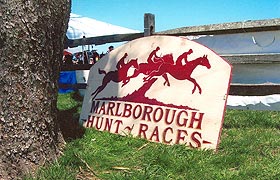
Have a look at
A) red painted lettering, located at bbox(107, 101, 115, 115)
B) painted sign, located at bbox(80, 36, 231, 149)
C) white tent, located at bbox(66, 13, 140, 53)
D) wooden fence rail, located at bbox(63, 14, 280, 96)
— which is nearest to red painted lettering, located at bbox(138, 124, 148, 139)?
painted sign, located at bbox(80, 36, 231, 149)

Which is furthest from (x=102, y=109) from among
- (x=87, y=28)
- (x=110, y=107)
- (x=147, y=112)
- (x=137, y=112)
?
(x=87, y=28)

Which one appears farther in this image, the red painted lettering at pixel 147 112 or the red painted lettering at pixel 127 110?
the red painted lettering at pixel 127 110

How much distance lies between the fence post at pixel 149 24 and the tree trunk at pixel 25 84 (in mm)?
2590

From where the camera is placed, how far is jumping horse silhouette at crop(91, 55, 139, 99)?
4082 millimetres

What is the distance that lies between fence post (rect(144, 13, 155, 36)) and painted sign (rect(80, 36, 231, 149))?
3.89 feet

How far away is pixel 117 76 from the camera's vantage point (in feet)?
13.6

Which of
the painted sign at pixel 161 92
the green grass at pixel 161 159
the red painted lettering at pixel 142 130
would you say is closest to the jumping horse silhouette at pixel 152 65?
the painted sign at pixel 161 92

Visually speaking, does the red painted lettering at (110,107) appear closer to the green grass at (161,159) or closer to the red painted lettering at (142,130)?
the green grass at (161,159)

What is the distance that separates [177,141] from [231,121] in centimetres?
143

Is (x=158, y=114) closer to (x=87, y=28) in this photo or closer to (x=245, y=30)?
(x=245, y=30)

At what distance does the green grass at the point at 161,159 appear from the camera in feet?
8.86

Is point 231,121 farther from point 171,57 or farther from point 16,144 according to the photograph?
point 16,144

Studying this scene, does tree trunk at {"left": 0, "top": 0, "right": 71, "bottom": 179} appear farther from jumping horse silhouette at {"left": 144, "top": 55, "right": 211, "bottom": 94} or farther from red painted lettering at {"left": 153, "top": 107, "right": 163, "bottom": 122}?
jumping horse silhouette at {"left": 144, "top": 55, "right": 211, "bottom": 94}

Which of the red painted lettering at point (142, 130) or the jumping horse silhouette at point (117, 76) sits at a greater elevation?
the jumping horse silhouette at point (117, 76)
